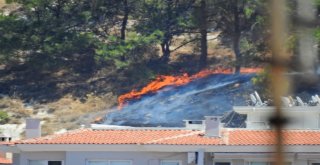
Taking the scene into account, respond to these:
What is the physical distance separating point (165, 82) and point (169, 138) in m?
43.8

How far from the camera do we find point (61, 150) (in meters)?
22.3

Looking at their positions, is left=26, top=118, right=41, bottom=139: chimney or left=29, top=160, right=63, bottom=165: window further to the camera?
left=26, top=118, right=41, bottom=139: chimney

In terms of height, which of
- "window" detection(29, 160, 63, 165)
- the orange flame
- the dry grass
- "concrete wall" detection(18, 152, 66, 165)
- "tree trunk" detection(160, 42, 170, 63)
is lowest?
"window" detection(29, 160, 63, 165)

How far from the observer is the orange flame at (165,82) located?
63594 mm

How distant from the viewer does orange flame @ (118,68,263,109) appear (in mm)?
63594

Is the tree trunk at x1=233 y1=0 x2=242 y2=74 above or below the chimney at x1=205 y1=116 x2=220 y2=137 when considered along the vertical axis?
above

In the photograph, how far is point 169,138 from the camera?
22844mm

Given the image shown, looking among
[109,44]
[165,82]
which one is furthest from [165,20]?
[165,82]

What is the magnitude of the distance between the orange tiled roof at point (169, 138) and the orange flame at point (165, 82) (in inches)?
1516

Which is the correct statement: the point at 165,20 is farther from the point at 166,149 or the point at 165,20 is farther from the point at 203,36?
the point at 166,149

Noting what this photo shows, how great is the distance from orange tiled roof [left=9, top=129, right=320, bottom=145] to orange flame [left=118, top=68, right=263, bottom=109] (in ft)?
126

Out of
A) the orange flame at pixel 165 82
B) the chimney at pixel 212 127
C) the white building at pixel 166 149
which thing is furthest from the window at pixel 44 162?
the orange flame at pixel 165 82

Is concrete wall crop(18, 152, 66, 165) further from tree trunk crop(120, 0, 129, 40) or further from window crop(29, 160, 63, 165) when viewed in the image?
tree trunk crop(120, 0, 129, 40)

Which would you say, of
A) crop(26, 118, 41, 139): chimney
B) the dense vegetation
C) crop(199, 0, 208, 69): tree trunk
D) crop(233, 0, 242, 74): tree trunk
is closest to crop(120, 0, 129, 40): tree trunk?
the dense vegetation
